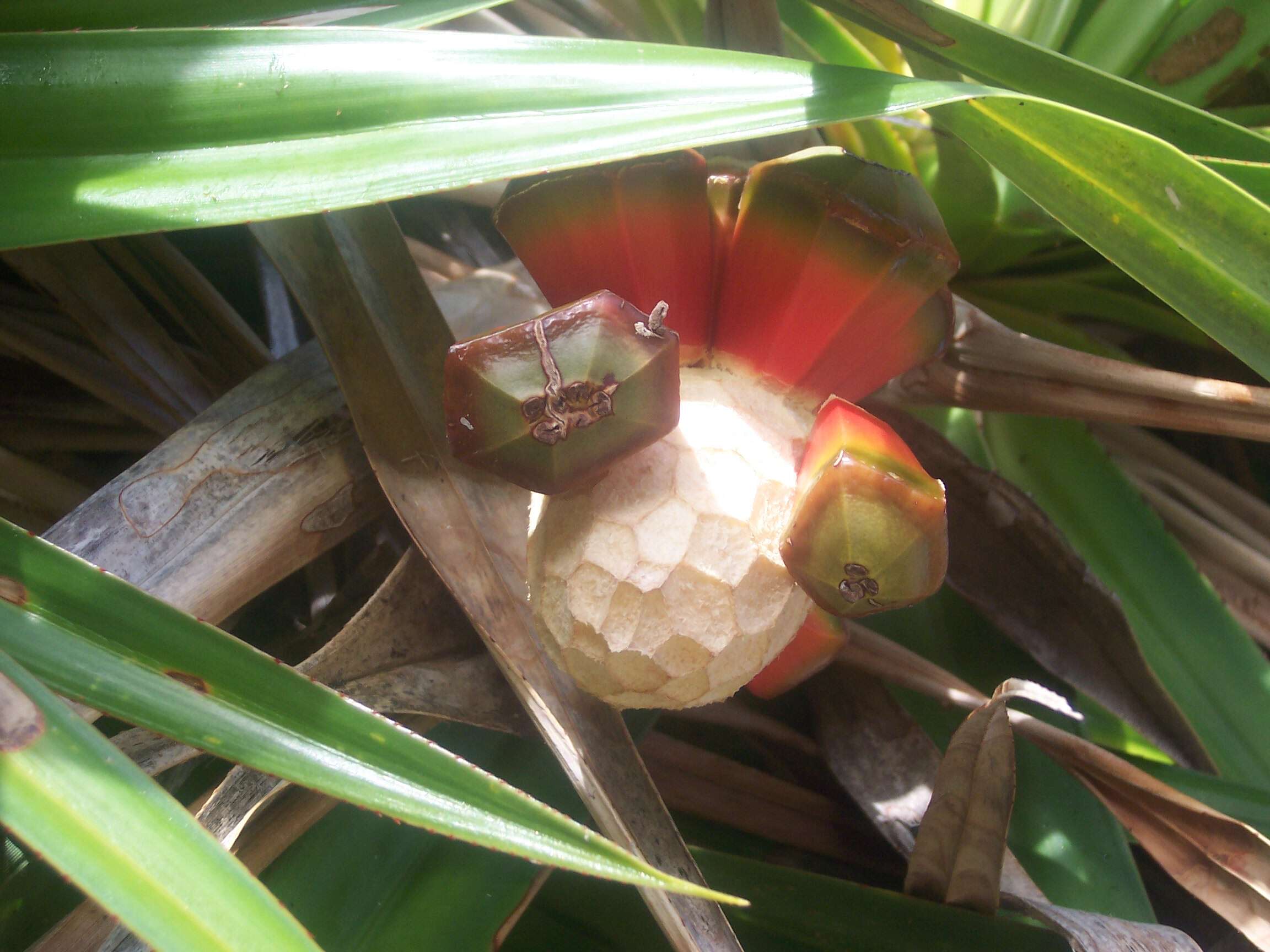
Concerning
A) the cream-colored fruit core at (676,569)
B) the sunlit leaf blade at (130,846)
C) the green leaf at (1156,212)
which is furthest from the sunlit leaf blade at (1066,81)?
the sunlit leaf blade at (130,846)

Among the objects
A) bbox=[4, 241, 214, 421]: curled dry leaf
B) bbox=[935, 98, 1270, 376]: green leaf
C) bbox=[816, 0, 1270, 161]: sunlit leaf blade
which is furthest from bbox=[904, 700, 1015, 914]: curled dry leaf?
bbox=[4, 241, 214, 421]: curled dry leaf

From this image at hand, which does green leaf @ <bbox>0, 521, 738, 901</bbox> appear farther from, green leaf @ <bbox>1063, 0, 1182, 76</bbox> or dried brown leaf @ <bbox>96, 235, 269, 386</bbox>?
green leaf @ <bbox>1063, 0, 1182, 76</bbox>

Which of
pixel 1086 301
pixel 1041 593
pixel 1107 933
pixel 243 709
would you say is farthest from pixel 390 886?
pixel 1086 301

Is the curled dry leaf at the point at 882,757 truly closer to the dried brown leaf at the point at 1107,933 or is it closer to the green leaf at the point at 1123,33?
the dried brown leaf at the point at 1107,933

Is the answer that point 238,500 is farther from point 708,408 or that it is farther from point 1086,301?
point 1086,301

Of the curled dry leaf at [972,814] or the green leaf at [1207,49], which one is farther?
the green leaf at [1207,49]

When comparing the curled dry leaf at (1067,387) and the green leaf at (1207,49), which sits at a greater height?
the green leaf at (1207,49)
